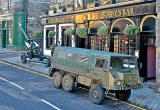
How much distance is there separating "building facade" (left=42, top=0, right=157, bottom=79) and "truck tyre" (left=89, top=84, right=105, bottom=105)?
5.72 m

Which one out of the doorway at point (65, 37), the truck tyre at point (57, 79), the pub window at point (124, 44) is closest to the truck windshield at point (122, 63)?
the truck tyre at point (57, 79)

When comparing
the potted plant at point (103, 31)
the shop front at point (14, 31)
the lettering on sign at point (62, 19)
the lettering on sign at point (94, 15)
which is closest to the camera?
the lettering on sign at point (94, 15)

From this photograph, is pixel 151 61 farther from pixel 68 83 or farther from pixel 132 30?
pixel 68 83

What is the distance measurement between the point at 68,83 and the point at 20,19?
22.8 m

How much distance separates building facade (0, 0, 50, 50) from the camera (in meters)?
31.8

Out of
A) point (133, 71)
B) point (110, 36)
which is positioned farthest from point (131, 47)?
point (133, 71)

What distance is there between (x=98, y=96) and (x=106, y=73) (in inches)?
41.5

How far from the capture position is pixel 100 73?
9.64 metres

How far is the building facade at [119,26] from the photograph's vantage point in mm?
14343

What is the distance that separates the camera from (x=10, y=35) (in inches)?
1309

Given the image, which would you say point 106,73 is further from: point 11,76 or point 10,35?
point 10,35

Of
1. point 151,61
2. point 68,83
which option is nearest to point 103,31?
point 151,61

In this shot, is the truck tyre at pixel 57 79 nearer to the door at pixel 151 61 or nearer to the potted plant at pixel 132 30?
the potted plant at pixel 132 30

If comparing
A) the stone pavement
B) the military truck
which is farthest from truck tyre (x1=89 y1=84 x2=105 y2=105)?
the stone pavement
